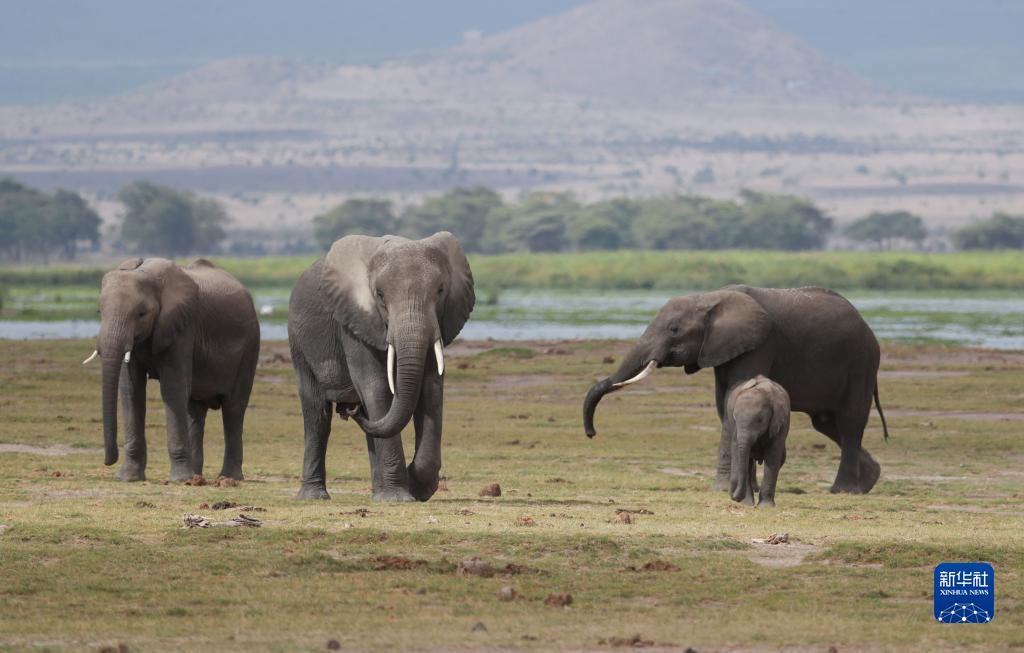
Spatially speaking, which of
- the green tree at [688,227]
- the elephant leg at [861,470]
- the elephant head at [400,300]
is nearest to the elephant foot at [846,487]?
the elephant leg at [861,470]

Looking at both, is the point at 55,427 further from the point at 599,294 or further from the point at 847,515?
the point at 599,294

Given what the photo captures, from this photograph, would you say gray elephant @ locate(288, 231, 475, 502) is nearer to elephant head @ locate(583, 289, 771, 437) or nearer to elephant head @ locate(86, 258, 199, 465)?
elephant head @ locate(86, 258, 199, 465)

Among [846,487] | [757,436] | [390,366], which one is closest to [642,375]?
[757,436]

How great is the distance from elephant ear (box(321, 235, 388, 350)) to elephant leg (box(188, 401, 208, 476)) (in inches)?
139

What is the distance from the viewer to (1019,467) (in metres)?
22.9

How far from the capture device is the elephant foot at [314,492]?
17.7 m

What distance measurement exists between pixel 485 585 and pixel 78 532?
3.01 m

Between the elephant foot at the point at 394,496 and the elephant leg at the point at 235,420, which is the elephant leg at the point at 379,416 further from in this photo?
the elephant leg at the point at 235,420

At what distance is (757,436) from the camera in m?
18.4

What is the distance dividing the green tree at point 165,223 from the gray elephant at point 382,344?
147640mm

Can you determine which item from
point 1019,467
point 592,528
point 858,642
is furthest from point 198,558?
point 1019,467

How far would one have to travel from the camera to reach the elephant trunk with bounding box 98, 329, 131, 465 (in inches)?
748

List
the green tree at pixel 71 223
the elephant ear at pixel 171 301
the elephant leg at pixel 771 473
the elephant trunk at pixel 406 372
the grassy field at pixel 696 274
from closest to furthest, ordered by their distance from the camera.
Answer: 1. the elephant trunk at pixel 406 372
2. the elephant leg at pixel 771 473
3. the elephant ear at pixel 171 301
4. the grassy field at pixel 696 274
5. the green tree at pixel 71 223

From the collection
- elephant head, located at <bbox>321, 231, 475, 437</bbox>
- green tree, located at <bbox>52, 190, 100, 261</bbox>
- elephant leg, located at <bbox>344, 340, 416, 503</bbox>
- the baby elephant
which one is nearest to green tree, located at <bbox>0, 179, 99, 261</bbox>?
green tree, located at <bbox>52, 190, 100, 261</bbox>
